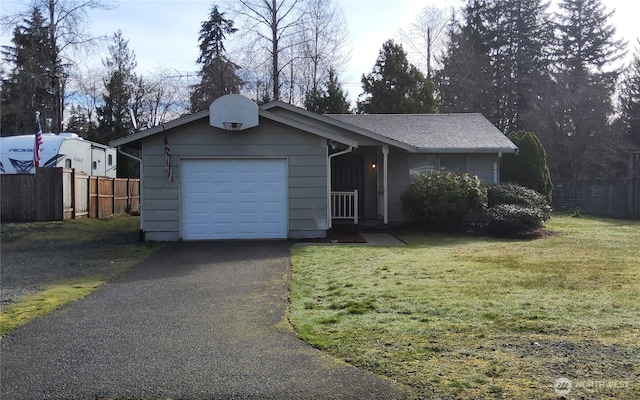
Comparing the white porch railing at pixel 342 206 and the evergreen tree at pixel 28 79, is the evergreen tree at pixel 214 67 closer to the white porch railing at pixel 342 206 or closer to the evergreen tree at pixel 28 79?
the evergreen tree at pixel 28 79

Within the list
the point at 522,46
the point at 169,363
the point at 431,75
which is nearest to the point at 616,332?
the point at 169,363

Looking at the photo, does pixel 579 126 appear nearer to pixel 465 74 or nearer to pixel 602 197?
pixel 465 74

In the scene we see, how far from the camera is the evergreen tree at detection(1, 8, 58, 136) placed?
1143 inches

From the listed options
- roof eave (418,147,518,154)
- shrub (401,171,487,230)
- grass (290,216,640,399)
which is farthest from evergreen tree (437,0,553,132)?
grass (290,216,640,399)

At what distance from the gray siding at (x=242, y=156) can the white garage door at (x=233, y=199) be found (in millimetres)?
210

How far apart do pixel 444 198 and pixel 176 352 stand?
Answer: 1111cm

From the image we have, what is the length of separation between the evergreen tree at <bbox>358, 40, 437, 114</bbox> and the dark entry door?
14.5 metres

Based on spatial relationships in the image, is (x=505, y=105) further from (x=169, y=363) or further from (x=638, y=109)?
(x=169, y=363)

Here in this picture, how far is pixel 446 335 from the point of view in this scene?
512cm

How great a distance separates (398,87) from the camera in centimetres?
3256

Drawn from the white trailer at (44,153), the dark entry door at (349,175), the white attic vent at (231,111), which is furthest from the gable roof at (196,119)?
the white trailer at (44,153)

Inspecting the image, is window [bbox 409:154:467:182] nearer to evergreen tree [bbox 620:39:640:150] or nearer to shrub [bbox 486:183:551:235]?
shrub [bbox 486:183:551:235]

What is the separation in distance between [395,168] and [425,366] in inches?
520

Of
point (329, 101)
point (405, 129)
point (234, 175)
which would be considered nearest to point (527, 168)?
point (405, 129)
